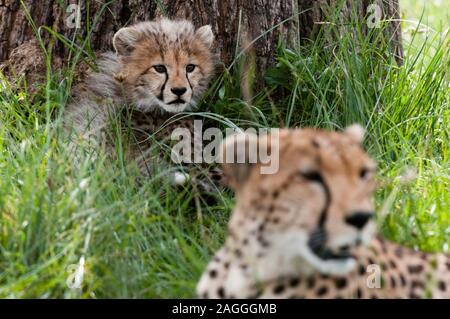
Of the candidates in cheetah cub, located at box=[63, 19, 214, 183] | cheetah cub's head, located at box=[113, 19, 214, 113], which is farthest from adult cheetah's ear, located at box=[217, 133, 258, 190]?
cheetah cub's head, located at box=[113, 19, 214, 113]

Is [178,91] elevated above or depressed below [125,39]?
below

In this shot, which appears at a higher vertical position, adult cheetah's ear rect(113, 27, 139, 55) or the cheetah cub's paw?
adult cheetah's ear rect(113, 27, 139, 55)

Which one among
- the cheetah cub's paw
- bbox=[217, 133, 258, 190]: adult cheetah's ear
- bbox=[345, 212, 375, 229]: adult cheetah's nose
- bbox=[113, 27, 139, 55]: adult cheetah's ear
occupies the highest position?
bbox=[113, 27, 139, 55]: adult cheetah's ear

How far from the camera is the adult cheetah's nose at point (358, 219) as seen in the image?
2146mm

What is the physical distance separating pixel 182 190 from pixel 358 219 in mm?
1599

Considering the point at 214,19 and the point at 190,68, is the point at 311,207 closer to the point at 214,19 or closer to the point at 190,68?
the point at 190,68

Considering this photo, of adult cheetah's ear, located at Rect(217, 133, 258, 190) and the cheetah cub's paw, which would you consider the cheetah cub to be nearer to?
the cheetah cub's paw

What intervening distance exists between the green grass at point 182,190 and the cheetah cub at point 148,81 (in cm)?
13

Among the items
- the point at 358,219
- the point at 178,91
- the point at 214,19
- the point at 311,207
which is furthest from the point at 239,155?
the point at 214,19

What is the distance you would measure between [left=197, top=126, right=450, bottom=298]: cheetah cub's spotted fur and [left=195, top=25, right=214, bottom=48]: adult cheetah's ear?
1735 millimetres

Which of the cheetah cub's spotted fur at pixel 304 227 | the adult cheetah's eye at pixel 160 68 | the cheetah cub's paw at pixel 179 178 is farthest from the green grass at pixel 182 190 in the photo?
the cheetah cub's spotted fur at pixel 304 227

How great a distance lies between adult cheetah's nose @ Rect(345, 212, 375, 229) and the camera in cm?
215

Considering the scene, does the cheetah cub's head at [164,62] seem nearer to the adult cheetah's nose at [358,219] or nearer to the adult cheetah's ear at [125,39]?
the adult cheetah's ear at [125,39]

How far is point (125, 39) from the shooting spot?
411 centimetres
